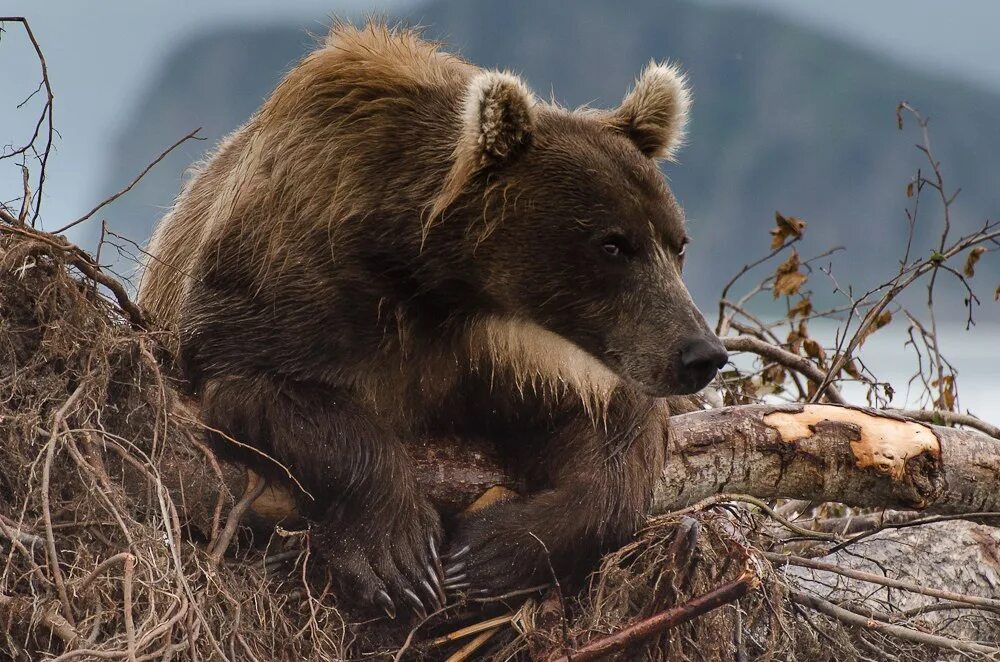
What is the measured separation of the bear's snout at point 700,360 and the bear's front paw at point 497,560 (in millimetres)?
733

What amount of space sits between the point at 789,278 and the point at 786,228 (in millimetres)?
337

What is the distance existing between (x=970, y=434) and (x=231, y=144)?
3176 millimetres

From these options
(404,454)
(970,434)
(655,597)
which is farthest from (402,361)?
(970,434)

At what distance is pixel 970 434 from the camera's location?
453cm

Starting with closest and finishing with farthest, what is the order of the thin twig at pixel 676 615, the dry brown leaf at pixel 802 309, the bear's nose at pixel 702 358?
the thin twig at pixel 676 615 < the bear's nose at pixel 702 358 < the dry brown leaf at pixel 802 309

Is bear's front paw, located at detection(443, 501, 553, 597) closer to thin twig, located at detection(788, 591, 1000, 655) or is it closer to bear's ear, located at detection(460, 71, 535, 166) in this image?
thin twig, located at detection(788, 591, 1000, 655)

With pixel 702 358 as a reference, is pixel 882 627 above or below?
below

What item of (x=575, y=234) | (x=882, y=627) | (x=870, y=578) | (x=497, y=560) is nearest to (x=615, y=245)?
(x=575, y=234)

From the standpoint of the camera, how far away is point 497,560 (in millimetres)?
3779

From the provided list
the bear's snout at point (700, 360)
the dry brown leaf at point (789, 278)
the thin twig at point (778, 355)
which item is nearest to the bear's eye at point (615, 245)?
the bear's snout at point (700, 360)

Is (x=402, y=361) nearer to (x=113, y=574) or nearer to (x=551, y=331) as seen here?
(x=551, y=331)

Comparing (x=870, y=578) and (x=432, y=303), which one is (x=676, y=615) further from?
(x=432, y=303)

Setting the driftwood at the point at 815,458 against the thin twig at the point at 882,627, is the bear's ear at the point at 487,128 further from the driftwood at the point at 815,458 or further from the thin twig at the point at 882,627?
the thin twig at the point at 882,627

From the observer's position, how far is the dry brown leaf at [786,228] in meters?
6.01
